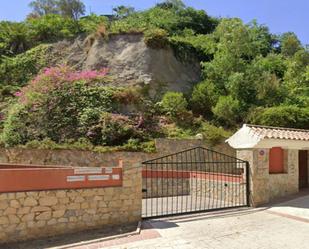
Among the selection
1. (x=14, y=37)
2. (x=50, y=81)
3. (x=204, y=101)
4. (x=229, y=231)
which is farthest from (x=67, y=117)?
(x=14, y=37)

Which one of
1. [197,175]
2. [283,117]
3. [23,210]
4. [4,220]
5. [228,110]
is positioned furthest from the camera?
[228,110]

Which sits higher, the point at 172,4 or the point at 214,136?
the point at 172,4

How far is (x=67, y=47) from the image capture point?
→ 82.5 ft

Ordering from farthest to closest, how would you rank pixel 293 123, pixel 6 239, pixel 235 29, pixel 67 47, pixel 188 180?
pixel 67 47 < pixel 235 29 < pixel 293 123 < pixel 188 180 < pixel 6 239

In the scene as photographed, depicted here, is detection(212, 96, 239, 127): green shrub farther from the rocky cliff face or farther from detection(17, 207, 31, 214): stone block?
detection(17, 207, 31, 214): stone block

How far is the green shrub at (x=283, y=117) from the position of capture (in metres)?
17.0

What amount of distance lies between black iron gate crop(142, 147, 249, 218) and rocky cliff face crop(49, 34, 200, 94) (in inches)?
269

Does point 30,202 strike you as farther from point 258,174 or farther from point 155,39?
point 155,39

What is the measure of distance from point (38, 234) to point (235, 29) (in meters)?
17.7

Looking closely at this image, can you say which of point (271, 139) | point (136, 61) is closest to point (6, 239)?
point (271, 139)

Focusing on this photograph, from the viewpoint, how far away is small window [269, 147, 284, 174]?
12391mm

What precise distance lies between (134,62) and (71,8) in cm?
2144

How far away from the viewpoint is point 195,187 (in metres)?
14.4

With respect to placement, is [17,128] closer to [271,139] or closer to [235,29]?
[271,139]
